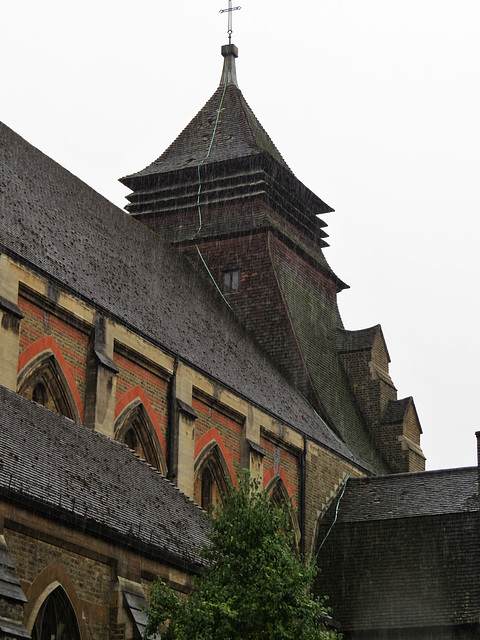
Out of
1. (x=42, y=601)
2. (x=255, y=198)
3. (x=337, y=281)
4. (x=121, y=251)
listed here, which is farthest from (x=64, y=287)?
(x=337, y=281)

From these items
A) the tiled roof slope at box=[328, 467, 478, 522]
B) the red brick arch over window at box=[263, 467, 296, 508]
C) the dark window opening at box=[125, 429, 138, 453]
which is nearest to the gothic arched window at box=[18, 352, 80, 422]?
the dark window opening at box=[125, 429, 138, 453]

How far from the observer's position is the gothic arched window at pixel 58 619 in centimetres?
1908

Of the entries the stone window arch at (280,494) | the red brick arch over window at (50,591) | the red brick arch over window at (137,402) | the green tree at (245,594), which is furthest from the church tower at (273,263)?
the red brick arch over window at (50,591)

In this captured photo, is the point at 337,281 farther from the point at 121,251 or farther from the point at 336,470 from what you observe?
the point at 121,251

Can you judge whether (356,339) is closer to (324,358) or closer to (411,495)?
(324,358)

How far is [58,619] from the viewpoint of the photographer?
19.3m

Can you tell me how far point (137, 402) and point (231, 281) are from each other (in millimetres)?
13309

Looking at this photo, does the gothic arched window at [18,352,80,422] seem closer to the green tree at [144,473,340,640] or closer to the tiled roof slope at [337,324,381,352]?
the green tree at [144,473,340,640]

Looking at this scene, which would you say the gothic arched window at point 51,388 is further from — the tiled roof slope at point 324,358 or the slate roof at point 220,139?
the slate roof at point 220,139

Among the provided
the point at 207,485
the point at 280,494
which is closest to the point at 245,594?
the point at 207,485

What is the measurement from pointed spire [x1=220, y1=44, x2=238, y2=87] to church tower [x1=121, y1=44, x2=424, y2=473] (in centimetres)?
179

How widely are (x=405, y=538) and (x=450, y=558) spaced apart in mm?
1578

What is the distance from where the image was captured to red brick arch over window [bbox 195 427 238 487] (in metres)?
31.8

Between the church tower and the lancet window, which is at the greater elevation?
the church tower
